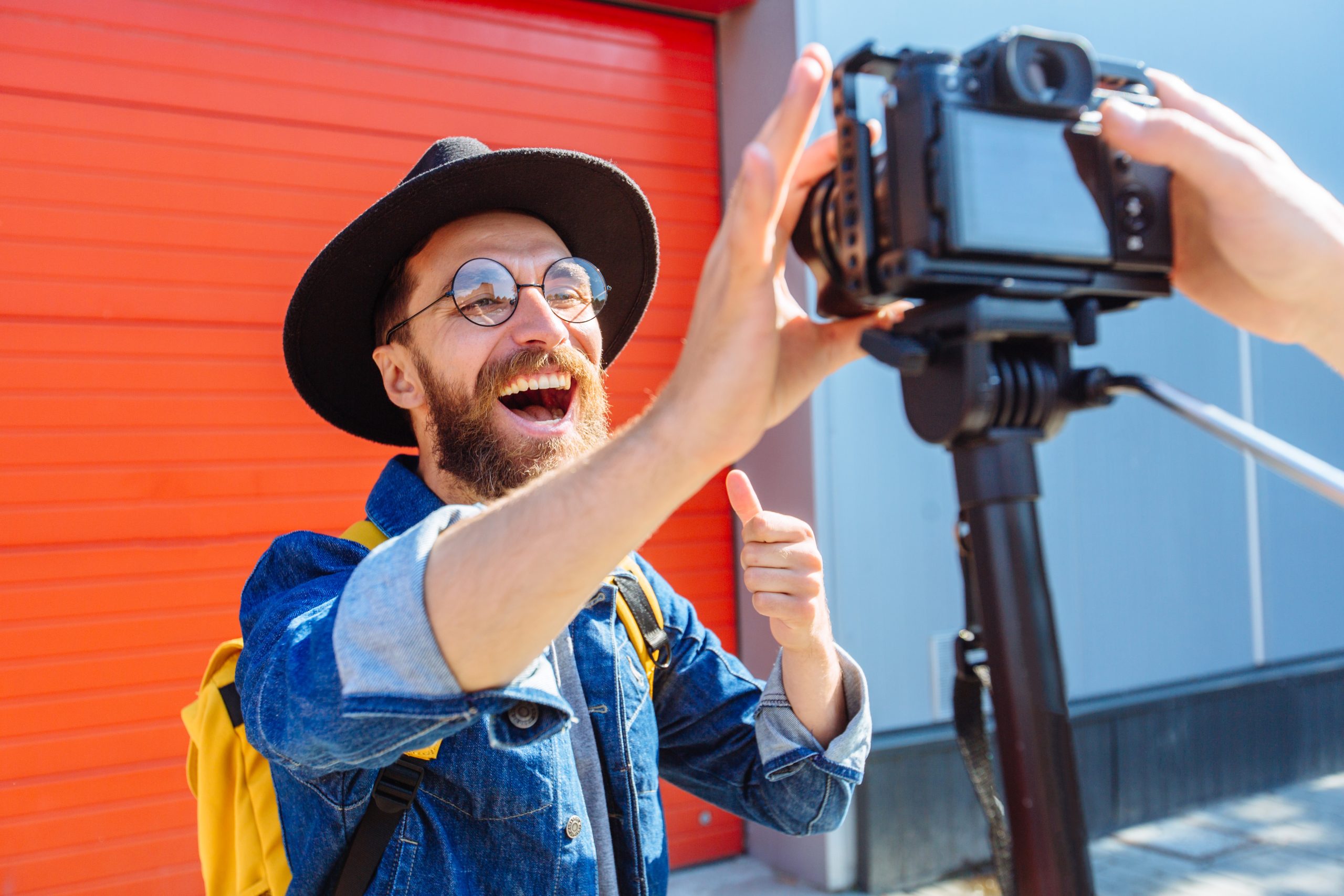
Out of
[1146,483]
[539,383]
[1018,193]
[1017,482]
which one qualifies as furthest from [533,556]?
[1146,483]

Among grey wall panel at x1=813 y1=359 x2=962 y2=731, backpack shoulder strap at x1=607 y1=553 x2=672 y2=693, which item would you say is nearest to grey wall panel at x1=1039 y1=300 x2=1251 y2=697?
grey wall panel at x1=813 y1=359 x2=962 y2=731

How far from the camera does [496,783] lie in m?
1.50

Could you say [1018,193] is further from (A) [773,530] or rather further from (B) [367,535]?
(B) [367,535]

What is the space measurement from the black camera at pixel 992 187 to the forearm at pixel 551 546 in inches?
10.1

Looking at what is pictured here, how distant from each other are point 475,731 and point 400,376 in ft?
2.97

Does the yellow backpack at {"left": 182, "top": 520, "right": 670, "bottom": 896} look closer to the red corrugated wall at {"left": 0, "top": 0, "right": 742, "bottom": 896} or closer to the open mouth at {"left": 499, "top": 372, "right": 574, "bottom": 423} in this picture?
the open mouth at {"left": 499, "top": 372, "right": 574, "bottom": 423}

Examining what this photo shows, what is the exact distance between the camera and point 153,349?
3.46m

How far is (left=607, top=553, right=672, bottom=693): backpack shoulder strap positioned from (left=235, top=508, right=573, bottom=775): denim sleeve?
0.72 m

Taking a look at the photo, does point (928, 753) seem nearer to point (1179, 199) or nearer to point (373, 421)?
point (373, 421)

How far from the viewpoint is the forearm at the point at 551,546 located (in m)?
1.00

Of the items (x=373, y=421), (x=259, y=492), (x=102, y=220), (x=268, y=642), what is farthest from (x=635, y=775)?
(x=102, y=220)

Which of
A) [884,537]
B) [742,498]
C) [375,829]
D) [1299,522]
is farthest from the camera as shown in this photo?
[1299,522]

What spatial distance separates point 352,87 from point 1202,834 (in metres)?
5.13

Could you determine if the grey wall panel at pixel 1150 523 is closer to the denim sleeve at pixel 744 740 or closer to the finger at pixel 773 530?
the denim sleeve at pixel 744 740
